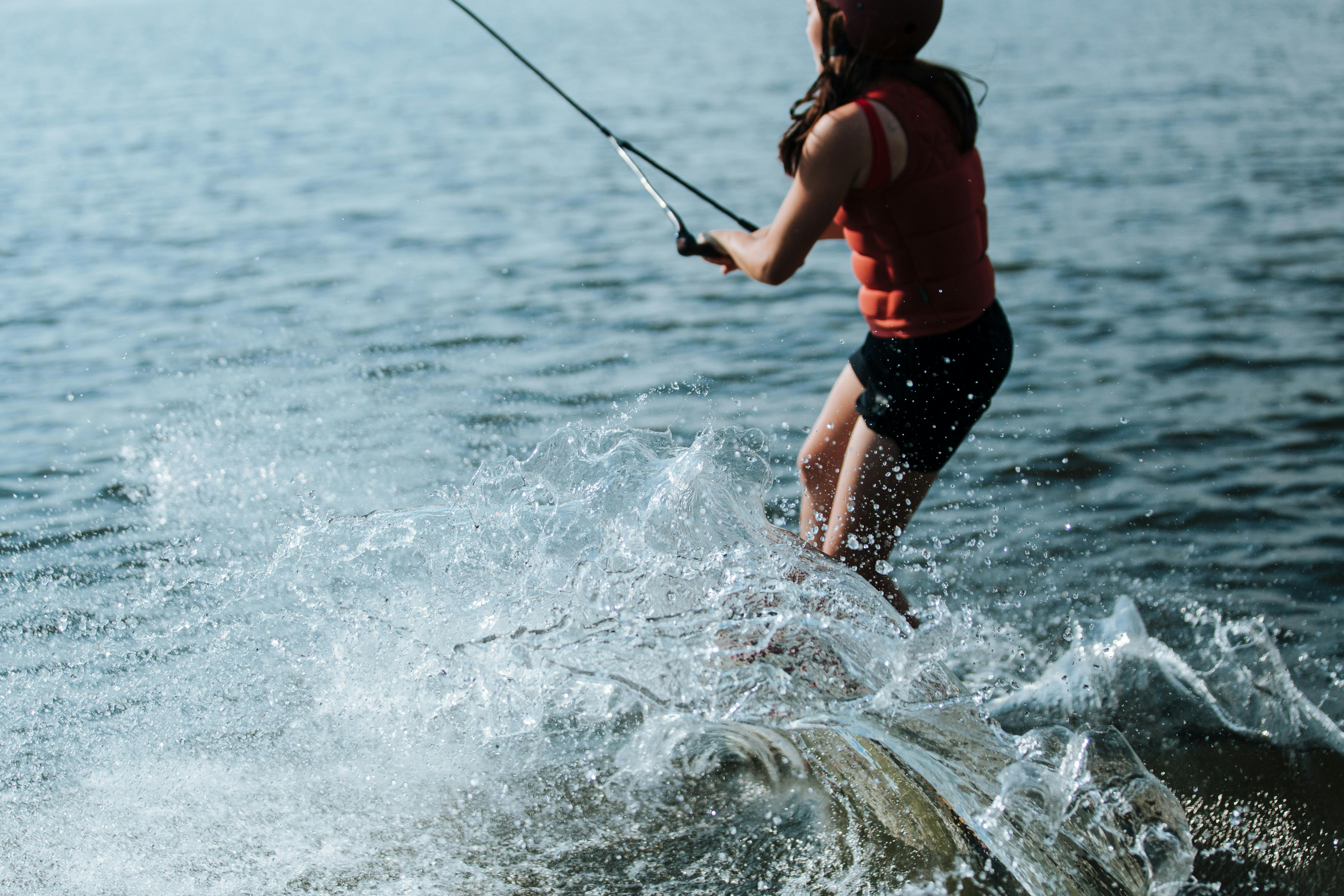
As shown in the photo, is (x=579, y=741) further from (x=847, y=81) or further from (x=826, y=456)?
(x=847, y=81)

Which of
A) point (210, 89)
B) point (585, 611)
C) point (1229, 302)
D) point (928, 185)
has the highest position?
point (928, 185)

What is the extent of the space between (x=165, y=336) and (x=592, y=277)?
303 centimetres

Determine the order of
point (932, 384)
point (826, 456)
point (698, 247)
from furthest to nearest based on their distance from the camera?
point (698, 247)
point (826, 456)
point (932, 384)

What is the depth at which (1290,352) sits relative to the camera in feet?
22.5

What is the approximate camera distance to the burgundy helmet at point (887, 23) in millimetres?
2932

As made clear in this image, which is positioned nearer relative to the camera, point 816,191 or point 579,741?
point 816,191

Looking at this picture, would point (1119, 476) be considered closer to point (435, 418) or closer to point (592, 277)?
point (435, 418)

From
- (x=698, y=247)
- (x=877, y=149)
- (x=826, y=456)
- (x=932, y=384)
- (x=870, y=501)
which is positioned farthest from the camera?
(x=698, y=247)

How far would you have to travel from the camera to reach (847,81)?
2988 mm

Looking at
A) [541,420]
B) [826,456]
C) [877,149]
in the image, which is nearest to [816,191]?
[877,149]

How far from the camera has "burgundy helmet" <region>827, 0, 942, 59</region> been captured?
2.93 metres

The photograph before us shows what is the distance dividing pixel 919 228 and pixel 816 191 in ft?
1.01

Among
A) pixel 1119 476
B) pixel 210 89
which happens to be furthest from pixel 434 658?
pixel 210 89

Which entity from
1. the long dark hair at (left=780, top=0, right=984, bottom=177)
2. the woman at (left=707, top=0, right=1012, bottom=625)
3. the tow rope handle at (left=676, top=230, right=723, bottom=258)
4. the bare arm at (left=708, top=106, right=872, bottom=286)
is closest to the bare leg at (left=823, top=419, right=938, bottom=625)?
the woman at (left=707, top=0, right=1012, bottom=625)
